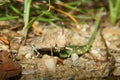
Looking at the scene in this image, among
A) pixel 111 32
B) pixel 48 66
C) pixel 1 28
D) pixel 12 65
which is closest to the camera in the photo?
pixel 12 65

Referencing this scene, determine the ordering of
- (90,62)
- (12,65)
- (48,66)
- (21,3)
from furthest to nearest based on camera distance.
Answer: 1. (21,3)
2. (90,62)
3. (48,66)
4. (12,65)

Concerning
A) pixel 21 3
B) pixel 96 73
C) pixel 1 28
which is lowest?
pixel 96 73

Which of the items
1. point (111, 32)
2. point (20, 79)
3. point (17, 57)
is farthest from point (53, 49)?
point (111, 32)

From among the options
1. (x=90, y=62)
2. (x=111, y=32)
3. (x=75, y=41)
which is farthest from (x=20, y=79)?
(x=111, y=32)

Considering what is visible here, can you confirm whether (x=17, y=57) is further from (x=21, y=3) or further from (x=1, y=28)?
(x=21, y=3)

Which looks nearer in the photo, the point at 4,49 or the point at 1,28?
the point at 4,49

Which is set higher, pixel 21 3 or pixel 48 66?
pixel 21 3
